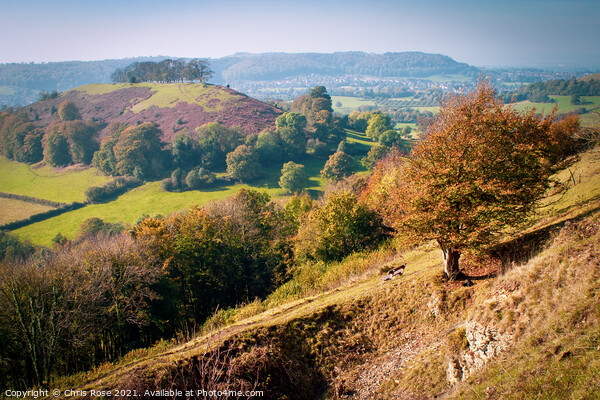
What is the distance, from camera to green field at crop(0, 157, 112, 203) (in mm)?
78312

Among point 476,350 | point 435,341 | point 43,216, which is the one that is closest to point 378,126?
point 43,216

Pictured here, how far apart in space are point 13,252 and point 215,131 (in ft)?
201

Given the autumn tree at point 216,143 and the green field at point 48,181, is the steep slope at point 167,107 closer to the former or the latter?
the autumn tree at point 216,143

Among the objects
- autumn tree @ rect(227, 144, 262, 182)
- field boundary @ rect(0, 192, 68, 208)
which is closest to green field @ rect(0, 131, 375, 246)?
field boundary @ rect(0, 192, 68, 208)

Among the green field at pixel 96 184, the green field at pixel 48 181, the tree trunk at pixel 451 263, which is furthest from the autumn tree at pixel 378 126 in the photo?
the tree trunk at pixel 451 263

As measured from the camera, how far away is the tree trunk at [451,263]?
12.8 meters

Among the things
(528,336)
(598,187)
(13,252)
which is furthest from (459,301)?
(13,252)

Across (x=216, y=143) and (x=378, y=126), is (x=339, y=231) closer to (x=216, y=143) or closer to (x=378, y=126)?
(x=216, y=143)

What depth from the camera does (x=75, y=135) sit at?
3915 inches

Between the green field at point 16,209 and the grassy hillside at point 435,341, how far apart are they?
7647 cm

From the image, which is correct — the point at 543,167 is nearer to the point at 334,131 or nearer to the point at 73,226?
the point at 73,226

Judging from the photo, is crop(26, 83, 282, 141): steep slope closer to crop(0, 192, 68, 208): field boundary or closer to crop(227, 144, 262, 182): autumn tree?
crop(227, 144, 262, 182): autumn tree

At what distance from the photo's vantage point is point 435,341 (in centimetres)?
1114

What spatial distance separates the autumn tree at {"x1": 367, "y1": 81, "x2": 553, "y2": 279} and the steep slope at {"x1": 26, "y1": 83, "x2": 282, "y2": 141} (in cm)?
10144
